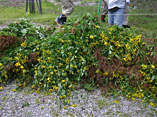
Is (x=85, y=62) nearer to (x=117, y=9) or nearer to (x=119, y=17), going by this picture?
(x=119, y=17)

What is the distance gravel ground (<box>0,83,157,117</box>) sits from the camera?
2.64 m

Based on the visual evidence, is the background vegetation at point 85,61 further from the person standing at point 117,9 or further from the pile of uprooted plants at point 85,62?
the person standing at point 117,9

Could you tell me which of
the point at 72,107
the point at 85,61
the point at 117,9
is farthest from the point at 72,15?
the point at 72,107

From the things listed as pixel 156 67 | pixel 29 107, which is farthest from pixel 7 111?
pixel 156 67

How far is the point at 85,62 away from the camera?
10.5 ft

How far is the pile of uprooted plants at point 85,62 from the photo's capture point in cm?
308

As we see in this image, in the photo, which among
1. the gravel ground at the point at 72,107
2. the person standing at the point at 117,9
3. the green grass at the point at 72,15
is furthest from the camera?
the green grass at the point at 72,15

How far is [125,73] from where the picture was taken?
3154mm

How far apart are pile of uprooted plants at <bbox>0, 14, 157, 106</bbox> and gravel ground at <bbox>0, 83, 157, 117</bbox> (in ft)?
0.51

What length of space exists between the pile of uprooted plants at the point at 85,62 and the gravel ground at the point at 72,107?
0.16 meters

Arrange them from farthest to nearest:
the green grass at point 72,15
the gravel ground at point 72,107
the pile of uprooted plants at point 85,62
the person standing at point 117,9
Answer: the green grass at point 72,15 → the person standing at point 117,9 → the pile of uprooted plants at point 85,62 → the gravel ground at point 72,107

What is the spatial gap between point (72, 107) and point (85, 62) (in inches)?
33.3

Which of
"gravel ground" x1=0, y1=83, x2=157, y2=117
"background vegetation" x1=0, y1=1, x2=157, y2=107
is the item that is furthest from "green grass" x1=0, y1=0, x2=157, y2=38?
"gravel ground" x1=0, y1=83, x2=157, y2=117

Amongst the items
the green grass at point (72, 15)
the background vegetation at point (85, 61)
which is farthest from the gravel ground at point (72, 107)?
the green grass at point (72, 15)
